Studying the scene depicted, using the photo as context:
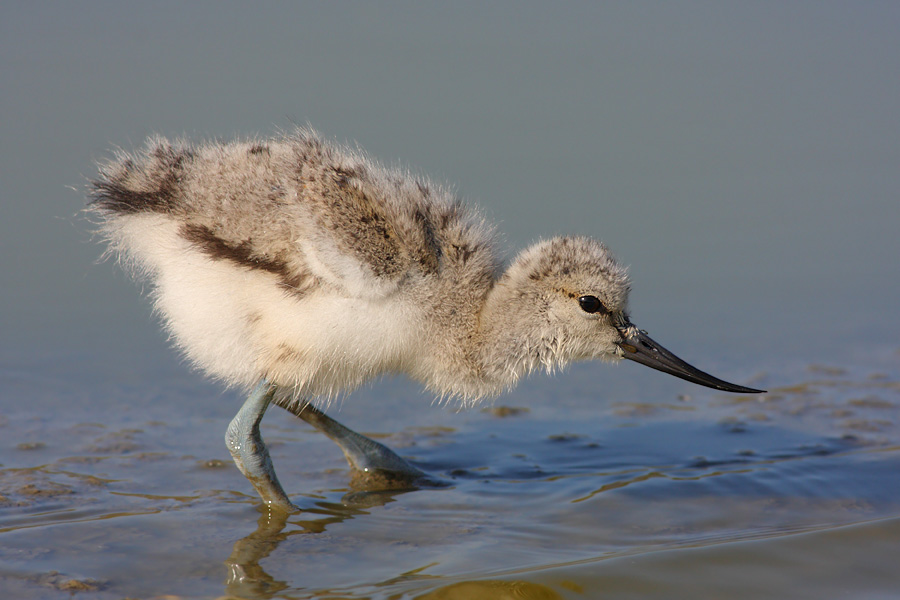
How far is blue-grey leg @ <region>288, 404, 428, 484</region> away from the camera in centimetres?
370

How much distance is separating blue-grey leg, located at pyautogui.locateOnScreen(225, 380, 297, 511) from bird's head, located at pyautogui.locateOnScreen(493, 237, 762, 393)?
3.08 ft

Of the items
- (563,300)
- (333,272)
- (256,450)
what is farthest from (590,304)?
(256,450)

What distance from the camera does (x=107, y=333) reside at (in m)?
4.98

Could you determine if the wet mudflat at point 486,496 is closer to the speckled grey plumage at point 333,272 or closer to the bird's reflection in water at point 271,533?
the bird's reflection in water at point 271,533

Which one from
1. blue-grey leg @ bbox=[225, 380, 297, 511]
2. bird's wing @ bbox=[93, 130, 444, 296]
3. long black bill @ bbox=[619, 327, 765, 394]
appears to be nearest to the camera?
bird's wing @ bbox=[93, 130, 444, 296]

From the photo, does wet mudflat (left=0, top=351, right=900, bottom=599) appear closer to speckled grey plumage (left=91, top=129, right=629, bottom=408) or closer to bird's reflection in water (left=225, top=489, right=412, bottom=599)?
bird's reflection in water (left=225, top=489, right=412, bottom=599)

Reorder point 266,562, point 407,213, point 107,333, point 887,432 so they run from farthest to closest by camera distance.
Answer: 1. point 107,333
2. point 887,432
3. point 407,213
4. point 266,562

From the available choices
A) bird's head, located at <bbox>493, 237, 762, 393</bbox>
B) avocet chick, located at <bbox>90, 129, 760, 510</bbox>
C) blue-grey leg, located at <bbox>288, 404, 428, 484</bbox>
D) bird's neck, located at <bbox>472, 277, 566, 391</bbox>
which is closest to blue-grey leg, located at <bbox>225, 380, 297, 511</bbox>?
avocet chick, located at <bbox>90, 129, 760, 510</bbox>

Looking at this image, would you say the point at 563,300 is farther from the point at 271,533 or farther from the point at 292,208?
the point at 271,533

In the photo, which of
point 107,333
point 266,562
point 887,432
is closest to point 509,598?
point 266,562

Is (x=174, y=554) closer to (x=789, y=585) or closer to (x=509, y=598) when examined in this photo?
(x=509, y=598)

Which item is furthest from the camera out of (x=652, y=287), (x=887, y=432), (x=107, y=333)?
(x=652, y=287)

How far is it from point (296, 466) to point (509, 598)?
1528mm

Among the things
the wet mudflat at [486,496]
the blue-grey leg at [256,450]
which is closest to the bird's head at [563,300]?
the wet mudflat at [486,496]
